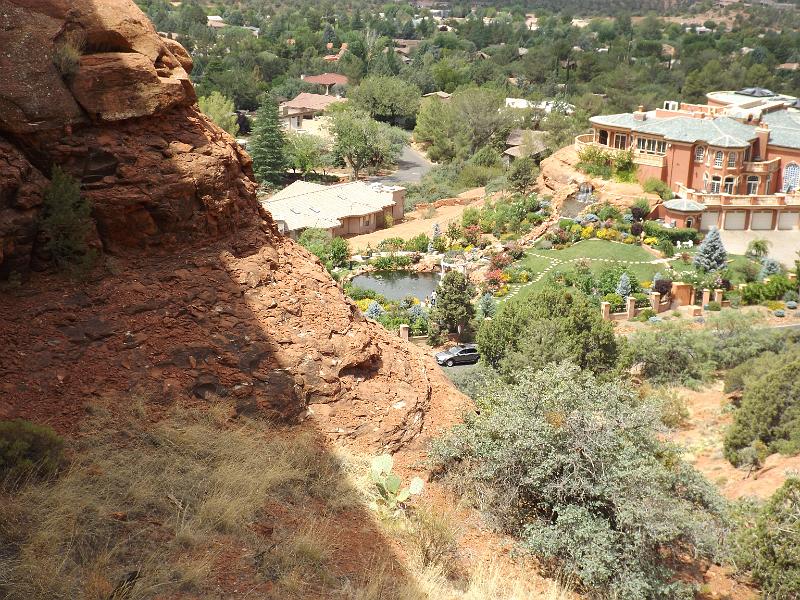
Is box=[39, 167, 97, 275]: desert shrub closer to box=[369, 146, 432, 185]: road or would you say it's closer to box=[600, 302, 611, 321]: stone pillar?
box=[600, 302, 611, 321]: stone pillar

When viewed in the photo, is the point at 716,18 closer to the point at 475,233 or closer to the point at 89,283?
the point at 475,233

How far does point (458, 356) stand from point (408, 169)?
3520 cm

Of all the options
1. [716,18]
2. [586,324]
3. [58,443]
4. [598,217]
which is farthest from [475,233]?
[716,18]

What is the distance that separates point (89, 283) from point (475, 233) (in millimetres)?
30818

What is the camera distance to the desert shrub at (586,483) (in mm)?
9250

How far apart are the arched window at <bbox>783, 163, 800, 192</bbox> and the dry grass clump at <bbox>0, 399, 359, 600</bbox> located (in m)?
37.2

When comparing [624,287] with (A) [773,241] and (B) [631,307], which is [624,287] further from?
(A) [773,241]

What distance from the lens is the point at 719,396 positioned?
2420 cm

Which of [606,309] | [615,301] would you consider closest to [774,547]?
[606,309]

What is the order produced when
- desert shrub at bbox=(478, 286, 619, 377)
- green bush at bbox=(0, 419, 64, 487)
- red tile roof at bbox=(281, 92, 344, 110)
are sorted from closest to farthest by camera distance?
green bush at bbox=(0, 419, 64, 487) → desert shrub at bbox=(478, 286, 619, 377) → red tile roof at bbox=(281, 92, 344, 110)

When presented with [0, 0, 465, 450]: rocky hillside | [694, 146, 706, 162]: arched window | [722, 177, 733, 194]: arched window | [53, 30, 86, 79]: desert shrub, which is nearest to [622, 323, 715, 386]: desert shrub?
[0, 0, 465, 450]: rocky hillside

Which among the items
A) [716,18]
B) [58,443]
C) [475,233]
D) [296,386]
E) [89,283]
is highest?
[89,283]

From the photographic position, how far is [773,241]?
38.2m

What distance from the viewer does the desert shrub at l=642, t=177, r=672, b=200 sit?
40.5 m
